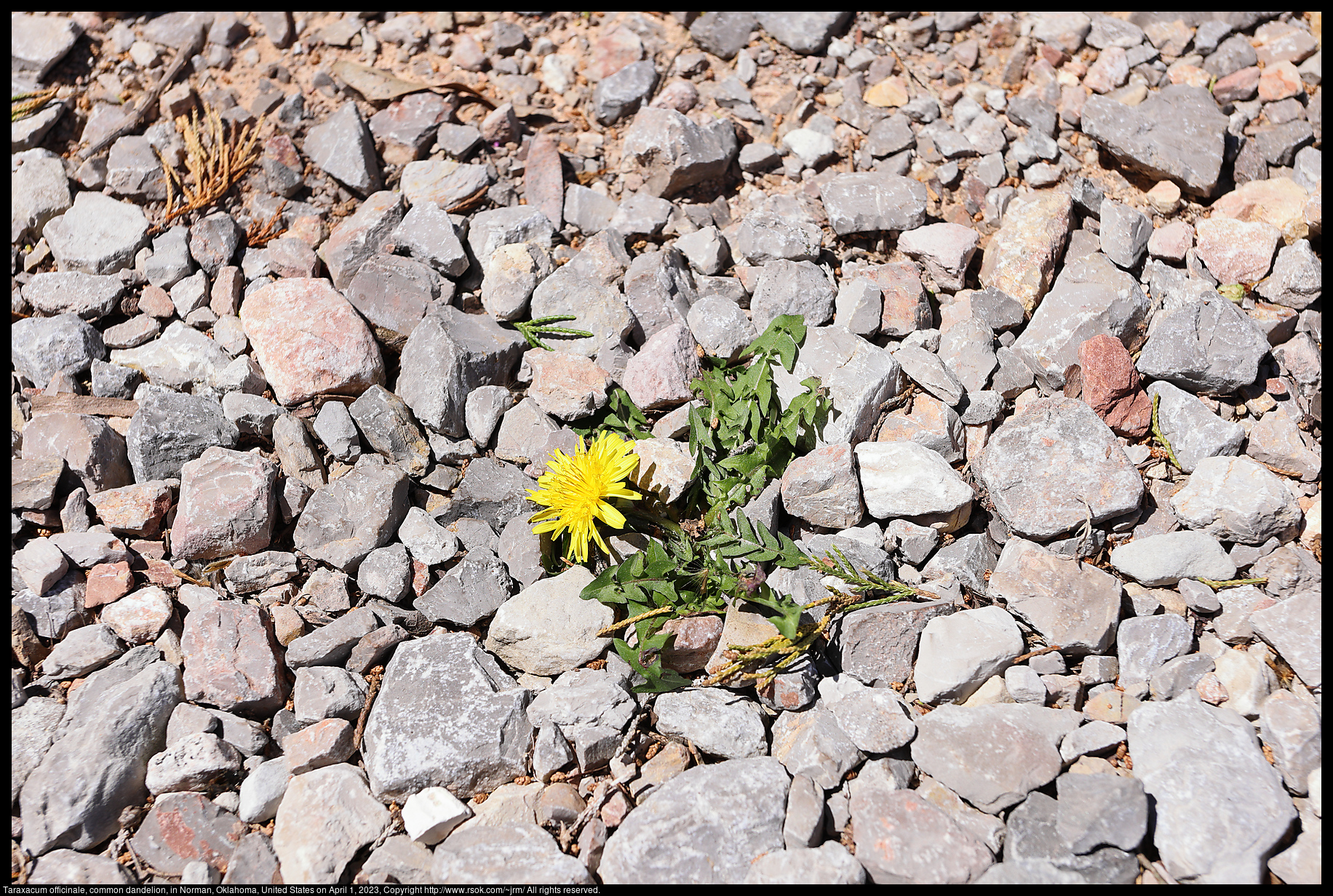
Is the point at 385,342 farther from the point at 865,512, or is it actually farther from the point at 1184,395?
the point at 1184,395

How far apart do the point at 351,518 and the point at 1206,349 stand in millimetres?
3249

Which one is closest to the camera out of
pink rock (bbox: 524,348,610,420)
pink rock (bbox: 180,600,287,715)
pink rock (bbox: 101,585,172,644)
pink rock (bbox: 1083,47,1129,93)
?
pink rock (bbox: 180,600,287,715)

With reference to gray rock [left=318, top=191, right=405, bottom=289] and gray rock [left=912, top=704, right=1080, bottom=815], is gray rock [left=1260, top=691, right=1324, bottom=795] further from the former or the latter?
gray rock [left=318, top=191, right=405, bottom=289]

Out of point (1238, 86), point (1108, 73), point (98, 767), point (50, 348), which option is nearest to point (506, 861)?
point (98, 767)

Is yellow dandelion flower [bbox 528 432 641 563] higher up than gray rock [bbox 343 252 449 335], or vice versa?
gray rock [bbox 343 252 449 335]

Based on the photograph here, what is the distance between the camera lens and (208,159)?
12.3 feet

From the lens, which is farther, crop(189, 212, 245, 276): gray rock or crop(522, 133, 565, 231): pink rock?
crop(522, 133, 565, 231): pink rock

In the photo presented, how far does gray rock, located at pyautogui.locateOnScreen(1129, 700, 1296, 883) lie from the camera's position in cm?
217

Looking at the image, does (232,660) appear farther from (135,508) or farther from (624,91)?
(624,91)

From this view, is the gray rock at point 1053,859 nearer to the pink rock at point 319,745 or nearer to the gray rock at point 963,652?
the gray rock at point 963,652

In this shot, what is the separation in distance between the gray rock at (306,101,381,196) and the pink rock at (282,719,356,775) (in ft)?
7.94

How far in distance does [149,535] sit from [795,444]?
244 cm

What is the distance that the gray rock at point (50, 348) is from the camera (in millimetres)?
3232

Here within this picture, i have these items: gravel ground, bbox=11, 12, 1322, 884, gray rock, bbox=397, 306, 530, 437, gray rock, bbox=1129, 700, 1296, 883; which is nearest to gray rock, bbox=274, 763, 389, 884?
gravel ground, bbox=11, 12, 1322, 884
